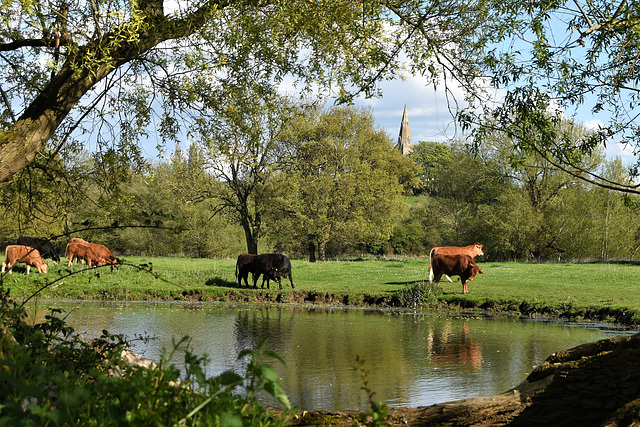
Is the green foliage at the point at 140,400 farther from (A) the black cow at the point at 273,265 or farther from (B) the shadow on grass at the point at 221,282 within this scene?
(B) the shadow on grass at the point at 221,282

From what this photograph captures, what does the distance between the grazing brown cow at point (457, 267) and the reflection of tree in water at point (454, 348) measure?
6.06 meters

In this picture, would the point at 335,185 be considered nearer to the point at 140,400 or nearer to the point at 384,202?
the point at 384,202

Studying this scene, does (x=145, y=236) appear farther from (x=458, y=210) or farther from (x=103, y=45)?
(x=103, y=45)

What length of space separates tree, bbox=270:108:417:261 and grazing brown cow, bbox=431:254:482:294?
2358 cm

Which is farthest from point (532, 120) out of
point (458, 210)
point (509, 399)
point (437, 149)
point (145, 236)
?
point (437, 149)

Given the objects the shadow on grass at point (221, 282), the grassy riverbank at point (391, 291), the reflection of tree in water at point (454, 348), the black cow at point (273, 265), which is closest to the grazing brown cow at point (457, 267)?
the grassy riverbank at point (391, 291)

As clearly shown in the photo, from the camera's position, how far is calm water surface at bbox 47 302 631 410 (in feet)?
29.5

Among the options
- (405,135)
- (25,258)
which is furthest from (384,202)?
(405,135)

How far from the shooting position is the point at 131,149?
11.6 metres

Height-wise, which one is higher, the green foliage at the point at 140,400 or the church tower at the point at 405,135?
the church tower at the point at 405,135

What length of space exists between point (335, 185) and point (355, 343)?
120ft

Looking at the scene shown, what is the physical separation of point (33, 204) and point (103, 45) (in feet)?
16.2

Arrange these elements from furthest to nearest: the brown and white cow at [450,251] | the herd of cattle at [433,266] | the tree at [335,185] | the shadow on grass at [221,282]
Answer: the tree at [335,185], the shadow on grass at [221,282], the brown and white cow at [450,251], the herd of cattle at [433,266]

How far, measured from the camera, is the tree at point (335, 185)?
155 ft
